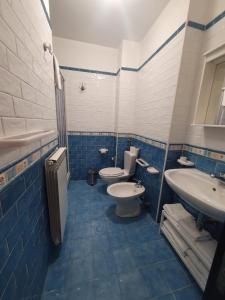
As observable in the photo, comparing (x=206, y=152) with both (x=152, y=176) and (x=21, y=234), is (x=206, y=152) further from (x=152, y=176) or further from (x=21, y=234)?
(x=21, y=234)

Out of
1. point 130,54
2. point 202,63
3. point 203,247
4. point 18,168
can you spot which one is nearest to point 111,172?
point 203,247

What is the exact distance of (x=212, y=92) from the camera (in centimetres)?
123

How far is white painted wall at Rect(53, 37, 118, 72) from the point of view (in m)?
2.14

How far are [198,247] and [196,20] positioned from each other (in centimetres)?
202

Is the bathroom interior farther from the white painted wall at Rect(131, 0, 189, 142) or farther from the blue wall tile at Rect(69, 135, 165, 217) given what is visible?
the blue wall tile at Rect(69, 135, 165, 217)

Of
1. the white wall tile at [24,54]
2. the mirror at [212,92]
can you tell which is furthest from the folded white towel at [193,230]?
the white wall tile at [24,54]

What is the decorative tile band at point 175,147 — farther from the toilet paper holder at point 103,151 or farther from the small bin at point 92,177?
the small bin at point 92,177

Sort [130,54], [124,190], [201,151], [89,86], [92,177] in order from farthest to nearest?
[92,177] → [89,86] → [130,54] → [124,190] → [201,151]

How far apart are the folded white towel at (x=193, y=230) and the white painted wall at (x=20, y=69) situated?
4.71ft

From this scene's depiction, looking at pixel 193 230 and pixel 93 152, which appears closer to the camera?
pixel 193 230

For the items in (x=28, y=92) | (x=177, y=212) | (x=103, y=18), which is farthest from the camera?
(x=103, y=18)

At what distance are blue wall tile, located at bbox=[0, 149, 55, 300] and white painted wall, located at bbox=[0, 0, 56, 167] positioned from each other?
0.49ft

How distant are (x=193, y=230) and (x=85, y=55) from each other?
2888 mm

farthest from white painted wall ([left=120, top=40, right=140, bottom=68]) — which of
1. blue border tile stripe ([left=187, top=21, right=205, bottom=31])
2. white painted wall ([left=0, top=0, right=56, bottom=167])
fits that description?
white painted wall ([left=0, top=0, right=56, bottom=167])
